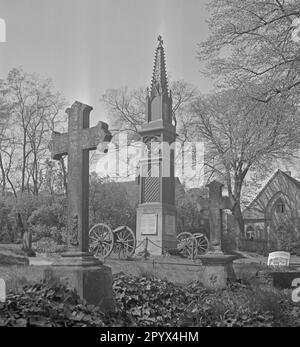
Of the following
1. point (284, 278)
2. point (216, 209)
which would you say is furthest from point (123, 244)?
point (284, 278)

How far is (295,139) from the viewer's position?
1375 cm

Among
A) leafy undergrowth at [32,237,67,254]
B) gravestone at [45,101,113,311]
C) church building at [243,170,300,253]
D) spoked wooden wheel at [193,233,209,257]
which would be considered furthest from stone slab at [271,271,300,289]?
church building at [243,170,300,253]

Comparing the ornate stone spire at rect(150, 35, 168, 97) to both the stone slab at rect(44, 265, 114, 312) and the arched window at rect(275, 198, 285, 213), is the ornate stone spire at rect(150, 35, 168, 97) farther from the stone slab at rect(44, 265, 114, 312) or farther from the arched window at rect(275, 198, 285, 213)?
the arched window at rect(275, 198, 285, 213)

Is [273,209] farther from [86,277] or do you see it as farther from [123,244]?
[86,277]

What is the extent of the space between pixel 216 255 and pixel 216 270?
36cm

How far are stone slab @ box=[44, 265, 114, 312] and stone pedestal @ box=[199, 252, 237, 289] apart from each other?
123 inches

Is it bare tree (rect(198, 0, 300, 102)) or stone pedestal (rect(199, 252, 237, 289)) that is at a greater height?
bare tree (rect(198, 0, 300, 102))

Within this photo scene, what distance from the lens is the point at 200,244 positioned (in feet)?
56.6

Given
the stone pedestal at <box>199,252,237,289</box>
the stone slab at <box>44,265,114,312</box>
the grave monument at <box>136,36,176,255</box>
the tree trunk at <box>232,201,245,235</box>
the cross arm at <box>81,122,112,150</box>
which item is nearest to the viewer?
the stone slab at <box>44,265,114,312</box>

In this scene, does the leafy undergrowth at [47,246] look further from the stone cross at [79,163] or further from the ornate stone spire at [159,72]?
the stone cross at [79,163]

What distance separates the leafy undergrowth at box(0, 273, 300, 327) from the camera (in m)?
4.43

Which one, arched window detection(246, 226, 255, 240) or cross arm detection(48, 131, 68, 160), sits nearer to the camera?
cross arm detection(48, 131, 68, 160)
